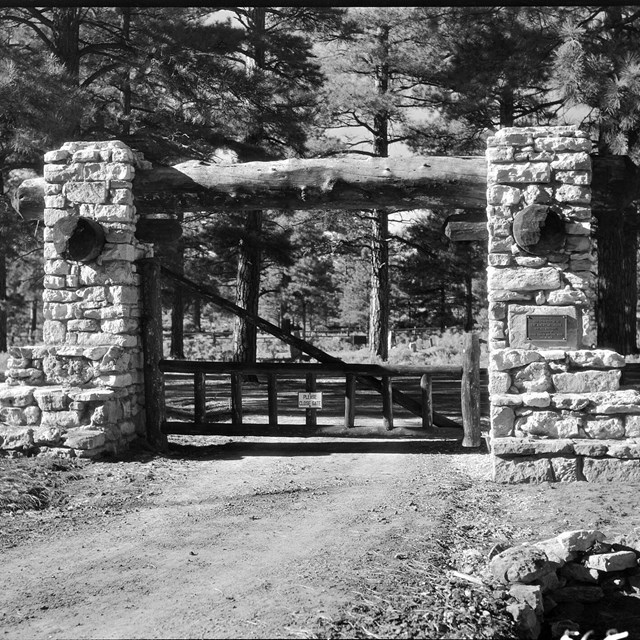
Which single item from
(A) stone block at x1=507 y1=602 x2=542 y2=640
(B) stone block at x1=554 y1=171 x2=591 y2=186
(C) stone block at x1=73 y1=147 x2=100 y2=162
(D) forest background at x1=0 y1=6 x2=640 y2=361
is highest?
(D) forest background at x1=0 y1=6 x2=640 y2=361

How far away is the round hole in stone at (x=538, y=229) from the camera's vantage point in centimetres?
704

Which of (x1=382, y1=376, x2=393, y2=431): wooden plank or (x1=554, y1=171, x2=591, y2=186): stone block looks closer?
(x1=554, y1=171, x2=591, y2=186): stone block

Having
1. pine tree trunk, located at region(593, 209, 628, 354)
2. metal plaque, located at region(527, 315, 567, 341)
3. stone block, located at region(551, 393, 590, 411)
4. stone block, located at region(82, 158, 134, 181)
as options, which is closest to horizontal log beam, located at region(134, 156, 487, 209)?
stone block, located at region(82, 158, 134, 181)

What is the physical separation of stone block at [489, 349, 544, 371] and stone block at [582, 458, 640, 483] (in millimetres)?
1038

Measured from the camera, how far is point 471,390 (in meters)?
8.08

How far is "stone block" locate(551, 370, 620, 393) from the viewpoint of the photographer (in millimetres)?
7004

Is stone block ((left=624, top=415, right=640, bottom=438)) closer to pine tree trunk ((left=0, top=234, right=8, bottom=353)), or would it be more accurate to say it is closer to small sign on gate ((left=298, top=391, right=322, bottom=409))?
small sign on gate ((left=298, top=391, right=322, bottom=409))

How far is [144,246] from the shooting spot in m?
8.80

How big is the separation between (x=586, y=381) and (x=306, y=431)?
3087 mm

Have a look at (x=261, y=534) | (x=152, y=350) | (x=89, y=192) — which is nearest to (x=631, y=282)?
(x=152, y=350)

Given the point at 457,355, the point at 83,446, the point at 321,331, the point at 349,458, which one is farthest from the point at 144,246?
the point at 321,331

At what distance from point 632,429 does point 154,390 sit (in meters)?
5.10

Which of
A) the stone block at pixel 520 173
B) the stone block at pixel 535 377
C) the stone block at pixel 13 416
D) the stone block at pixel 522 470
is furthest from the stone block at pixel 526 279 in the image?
the stone block at pixel 13 416

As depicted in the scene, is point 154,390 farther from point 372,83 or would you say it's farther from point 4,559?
point 372,83
